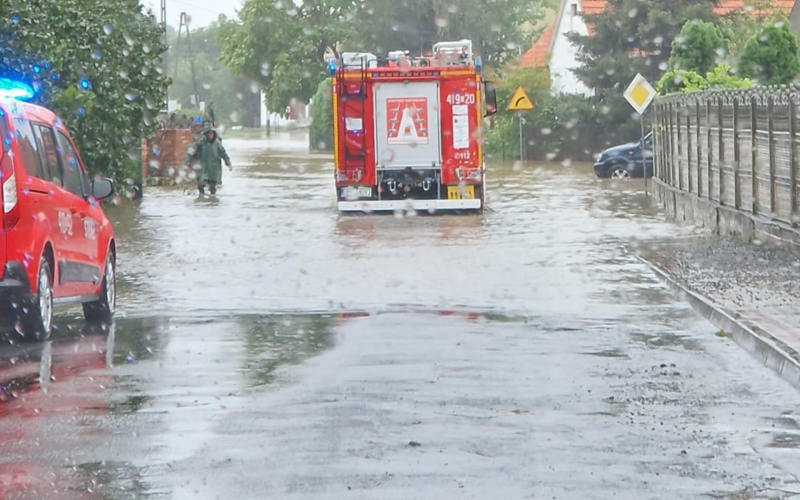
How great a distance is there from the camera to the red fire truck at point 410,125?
1131 inches

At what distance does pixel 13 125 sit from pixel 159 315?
3.03 metres

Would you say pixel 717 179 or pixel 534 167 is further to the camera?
pixel 534 167

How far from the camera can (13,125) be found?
38.1 feet

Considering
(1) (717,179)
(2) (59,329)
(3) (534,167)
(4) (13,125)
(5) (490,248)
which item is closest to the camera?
(4) (13,125)

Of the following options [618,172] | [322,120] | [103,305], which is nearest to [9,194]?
[103,305]

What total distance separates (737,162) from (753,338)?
10206 millimetres

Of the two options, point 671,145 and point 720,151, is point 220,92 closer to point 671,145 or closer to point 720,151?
point 671,145

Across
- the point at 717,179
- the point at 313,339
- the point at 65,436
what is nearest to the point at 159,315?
Result: the point at 313,339

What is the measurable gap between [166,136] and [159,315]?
2781 centimetres

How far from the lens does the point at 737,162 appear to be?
2133 cm

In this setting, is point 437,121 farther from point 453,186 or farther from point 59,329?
point 59,329

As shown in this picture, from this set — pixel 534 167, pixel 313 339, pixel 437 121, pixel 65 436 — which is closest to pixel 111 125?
pixel 437 121

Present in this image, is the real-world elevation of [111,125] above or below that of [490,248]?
above

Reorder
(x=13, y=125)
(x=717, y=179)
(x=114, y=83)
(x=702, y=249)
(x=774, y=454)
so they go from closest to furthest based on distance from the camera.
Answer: (x=774, y=454)
(x=13, y=125)
(x=702, y=249)
(x=717, y=179)
(x=114, y=83)
